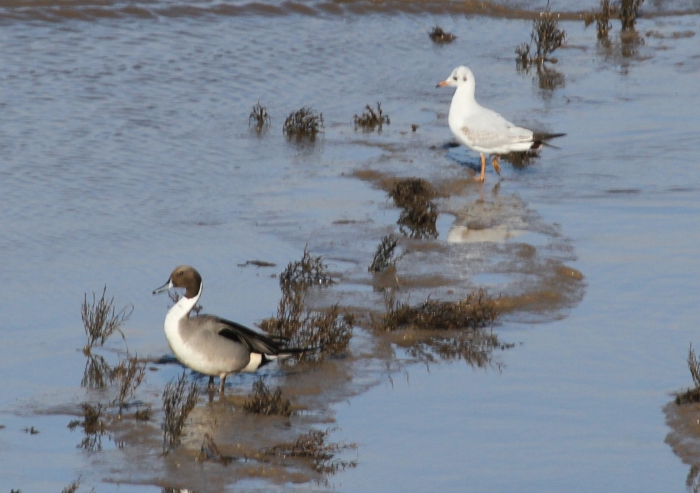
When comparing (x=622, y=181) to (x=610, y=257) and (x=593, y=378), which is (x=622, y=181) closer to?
(x=610, y=257)

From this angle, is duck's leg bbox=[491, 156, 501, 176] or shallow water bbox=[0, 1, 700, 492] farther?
duck's leg bbox=[491, 156, 501, 176]

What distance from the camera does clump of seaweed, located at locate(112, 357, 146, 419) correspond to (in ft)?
21.3

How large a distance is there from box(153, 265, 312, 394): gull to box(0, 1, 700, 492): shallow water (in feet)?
0.80

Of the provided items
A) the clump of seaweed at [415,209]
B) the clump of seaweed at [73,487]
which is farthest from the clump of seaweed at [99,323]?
the clump of seaweed at [415,209]

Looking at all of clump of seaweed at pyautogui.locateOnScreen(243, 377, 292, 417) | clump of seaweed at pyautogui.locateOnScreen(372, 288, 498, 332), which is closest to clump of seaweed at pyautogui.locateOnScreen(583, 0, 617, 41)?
clump of seaweed at pyautogui.locateOnScreen(372, 288, 498, 332)

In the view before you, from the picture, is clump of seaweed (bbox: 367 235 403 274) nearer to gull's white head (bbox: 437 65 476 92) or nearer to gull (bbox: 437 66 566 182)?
gull (bbox: 437 66 566 182)

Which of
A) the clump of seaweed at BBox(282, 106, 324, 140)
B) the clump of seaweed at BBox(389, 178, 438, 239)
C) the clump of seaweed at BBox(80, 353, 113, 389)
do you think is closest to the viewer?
the clump of seaweed at BBox(80, 353, 113, 389)

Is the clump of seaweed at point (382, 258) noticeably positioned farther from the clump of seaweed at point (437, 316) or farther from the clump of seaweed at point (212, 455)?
the clump of seaweed at point (212, 455)

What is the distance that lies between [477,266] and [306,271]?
146cm

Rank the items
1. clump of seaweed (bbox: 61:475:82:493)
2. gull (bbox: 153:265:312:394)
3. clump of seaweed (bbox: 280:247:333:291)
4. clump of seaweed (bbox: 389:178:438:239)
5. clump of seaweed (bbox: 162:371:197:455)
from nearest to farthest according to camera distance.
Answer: clump of seaweed (bbox: 61:475:82:493), clump of seaweed (bbox: 162:371:197:455), gull (bbox: 153:265:312:394), clump of seaweed (bbox: 280:247:333:291), clump of seaweed (bbox: 389:178:438:239)

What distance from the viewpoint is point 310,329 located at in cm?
754

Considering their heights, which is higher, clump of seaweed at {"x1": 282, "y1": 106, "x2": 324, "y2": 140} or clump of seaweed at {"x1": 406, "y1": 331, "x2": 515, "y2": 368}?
clump of seaweed at {"x1": 282, "y1": 106, "x2": 324, "y2": 140}

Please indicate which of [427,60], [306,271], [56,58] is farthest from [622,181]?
[56,58]

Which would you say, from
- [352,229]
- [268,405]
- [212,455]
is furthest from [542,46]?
[212,455]
